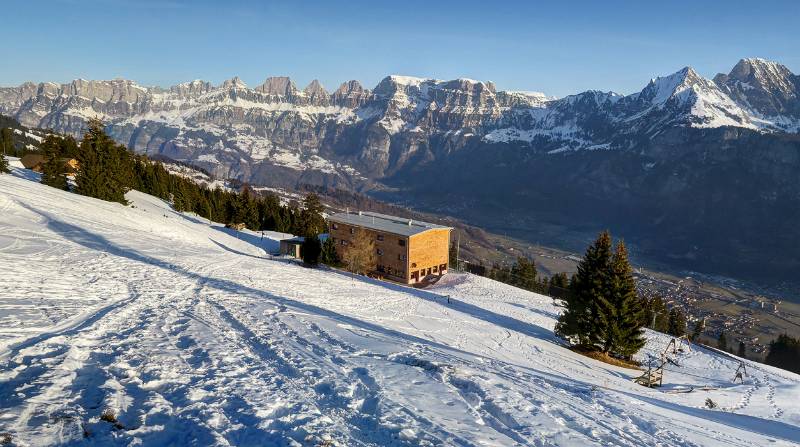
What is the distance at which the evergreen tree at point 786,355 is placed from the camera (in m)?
87.1

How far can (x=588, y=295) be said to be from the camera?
38219 mm

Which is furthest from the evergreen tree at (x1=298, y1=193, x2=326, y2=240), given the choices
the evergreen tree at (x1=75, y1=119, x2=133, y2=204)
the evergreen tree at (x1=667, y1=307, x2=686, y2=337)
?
the evergreen tree at (x1=667, y1=307, x2=686, y2=337)

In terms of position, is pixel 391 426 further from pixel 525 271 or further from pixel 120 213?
pixel 525 271

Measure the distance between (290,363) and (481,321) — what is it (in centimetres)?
2378

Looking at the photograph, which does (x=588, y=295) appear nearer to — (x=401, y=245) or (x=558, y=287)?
(x=401, y=245)

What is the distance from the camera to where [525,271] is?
319 ft

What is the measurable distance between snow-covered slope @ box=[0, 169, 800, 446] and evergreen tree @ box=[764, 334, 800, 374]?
75.6m

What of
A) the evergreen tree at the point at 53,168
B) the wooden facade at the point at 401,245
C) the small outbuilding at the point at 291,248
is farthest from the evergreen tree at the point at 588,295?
the evergreen tree at the point at 53,168

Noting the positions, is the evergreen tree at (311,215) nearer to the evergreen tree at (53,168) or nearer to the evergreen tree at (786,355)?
the evergreen tree at (53,168)

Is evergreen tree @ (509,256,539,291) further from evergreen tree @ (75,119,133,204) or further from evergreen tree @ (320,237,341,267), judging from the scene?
evergreen tree @ (75,119,133,204)

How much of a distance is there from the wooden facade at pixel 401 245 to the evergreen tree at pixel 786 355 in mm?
→ 71887

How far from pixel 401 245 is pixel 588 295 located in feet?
111

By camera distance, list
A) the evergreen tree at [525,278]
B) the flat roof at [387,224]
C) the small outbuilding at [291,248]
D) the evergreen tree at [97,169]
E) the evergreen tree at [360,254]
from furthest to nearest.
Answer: the evergreen tree at [525,278] < the small outbuilding at [291,248] < the flat roof at [387,224] < the evergreen tree at [360,254] < the evergreen tree at [97,169]

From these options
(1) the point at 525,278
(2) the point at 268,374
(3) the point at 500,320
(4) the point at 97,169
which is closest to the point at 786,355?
(1) the point at 525,278
